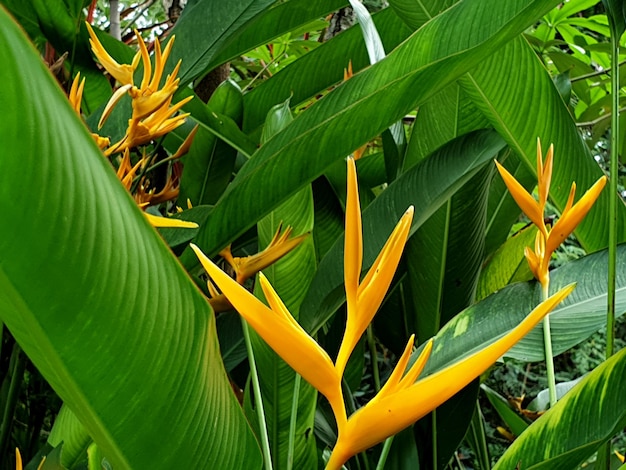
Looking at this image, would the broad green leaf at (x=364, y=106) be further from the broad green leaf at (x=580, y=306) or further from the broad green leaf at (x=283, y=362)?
the broad green leaf at (x=580, y=306)

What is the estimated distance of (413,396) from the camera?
0.26m

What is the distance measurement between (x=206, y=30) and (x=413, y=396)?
2.03ft

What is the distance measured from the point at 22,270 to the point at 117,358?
0.17 ft

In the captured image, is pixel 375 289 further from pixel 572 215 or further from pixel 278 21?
pixel 278 21

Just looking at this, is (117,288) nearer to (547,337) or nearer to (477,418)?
(547,337)

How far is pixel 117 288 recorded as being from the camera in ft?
0.77

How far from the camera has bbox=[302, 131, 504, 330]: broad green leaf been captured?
0.56 m

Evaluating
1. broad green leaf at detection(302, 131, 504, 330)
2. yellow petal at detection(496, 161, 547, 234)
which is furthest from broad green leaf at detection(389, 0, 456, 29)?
yellow petal at detection(496, 161, 547, 234)

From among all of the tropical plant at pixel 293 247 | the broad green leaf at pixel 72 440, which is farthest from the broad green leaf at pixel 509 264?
the broad green leaf at pixel 72 440

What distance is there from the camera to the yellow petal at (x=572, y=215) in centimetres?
43

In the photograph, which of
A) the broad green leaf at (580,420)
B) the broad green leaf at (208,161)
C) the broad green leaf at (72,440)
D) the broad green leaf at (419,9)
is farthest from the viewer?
the broad green leaf at (208,161)

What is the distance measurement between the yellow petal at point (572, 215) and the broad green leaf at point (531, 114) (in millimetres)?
159

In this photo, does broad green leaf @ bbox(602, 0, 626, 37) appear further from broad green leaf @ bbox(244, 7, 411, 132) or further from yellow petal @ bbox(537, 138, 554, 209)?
broad green leaf @ bbox(244, 7, 411, 132)


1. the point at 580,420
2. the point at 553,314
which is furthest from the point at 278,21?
the point at 580,420
